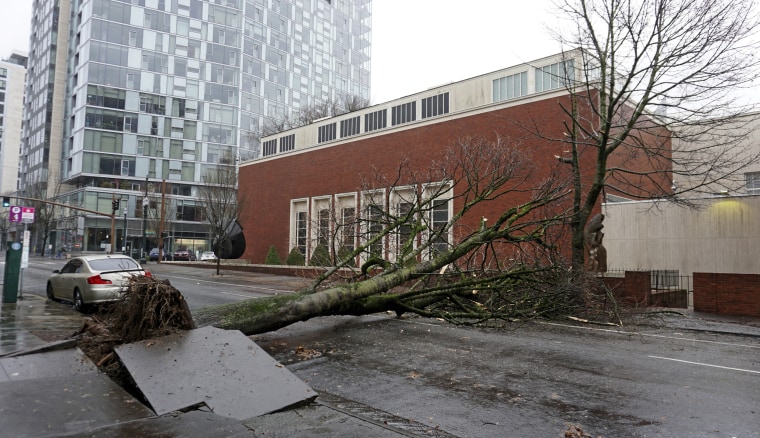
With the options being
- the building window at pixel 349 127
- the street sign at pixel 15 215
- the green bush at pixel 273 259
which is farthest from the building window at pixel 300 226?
the street sign at pixel 15 215

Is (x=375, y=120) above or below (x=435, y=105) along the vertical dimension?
below

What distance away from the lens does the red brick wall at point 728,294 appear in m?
16.2

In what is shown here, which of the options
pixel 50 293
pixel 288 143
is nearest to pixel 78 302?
pixel 50 293

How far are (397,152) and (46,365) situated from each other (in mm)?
29633

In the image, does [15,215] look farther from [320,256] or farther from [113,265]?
[320,256]

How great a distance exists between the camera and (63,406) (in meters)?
5.02

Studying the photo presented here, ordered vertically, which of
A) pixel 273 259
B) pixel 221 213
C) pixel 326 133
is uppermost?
pixel 326 133

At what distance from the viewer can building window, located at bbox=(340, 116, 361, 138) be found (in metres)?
40.5

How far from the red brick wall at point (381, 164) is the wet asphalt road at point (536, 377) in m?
7.49

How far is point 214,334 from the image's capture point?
7.00 meters

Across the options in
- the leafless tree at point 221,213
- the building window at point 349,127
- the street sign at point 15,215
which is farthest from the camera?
the building window at point 349,127

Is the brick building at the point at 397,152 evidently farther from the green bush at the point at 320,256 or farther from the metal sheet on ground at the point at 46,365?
the metal sheet on ground at the point at 46,365

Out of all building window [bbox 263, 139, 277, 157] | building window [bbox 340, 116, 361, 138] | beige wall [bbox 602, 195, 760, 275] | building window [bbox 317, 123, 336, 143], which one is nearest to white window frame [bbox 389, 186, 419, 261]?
beige wall [bbox 602, 195, 760, 275]

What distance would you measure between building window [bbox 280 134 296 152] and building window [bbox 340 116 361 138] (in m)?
6.79
